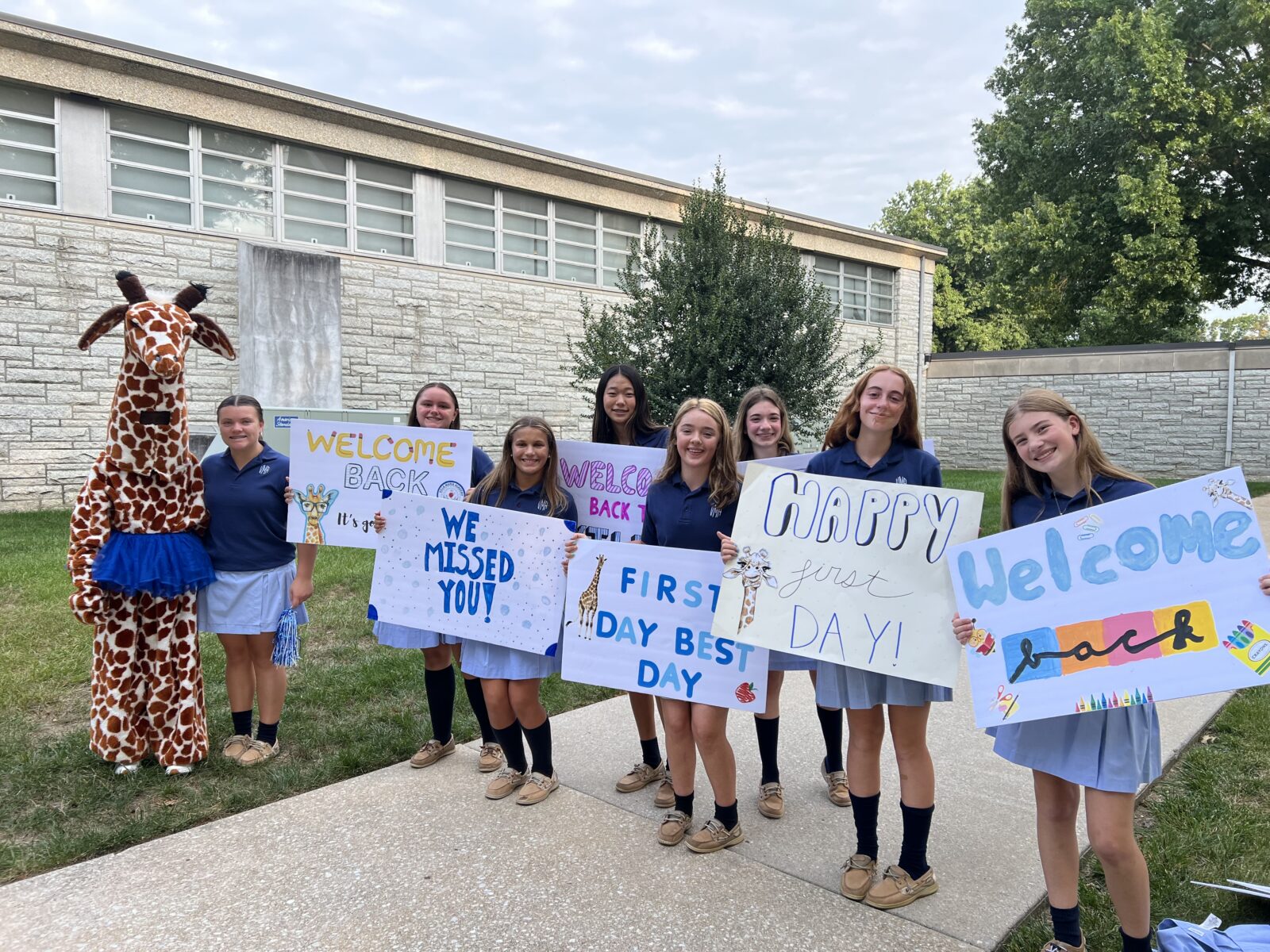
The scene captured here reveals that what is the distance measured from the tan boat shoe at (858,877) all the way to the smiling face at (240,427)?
10.6 feet

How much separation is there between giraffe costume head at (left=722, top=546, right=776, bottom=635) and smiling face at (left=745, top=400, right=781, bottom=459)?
995 mm

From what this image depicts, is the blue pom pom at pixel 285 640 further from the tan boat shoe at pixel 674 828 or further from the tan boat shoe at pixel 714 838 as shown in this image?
the tan boat shoe at pixel 714 838

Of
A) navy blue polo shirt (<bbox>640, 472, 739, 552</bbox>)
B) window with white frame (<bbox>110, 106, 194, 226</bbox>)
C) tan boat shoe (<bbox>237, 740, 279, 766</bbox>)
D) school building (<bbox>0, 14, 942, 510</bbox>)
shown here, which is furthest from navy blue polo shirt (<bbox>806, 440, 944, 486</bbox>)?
window with white frame (<bbox>110, 106, 194, 226</bbox>)

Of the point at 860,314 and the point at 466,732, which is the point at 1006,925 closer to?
the point at 466,732

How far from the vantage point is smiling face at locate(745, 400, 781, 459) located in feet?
12.9

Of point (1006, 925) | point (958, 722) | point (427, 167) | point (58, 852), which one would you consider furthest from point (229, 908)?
point (427, 167)

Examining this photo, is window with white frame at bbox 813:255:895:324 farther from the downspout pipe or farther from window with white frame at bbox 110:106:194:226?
window with white frame at bbox 110:106:194:226

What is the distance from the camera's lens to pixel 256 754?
407 centimetres

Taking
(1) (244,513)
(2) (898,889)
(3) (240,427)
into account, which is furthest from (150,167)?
(2) (898,889)

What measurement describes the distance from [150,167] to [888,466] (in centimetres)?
1198

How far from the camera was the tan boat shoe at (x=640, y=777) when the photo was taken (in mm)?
3762

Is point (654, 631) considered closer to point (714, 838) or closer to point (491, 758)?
point (714, 838)

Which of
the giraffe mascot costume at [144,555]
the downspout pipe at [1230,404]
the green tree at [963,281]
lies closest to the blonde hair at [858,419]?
the giraffe mascot costume at [144,555]

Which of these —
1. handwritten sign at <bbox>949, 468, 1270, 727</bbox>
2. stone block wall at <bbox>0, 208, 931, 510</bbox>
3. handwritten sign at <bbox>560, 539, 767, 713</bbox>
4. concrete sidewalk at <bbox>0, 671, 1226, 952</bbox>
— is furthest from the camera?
stone block wall at <bbox>0, 208, 931, 510</bbox>
